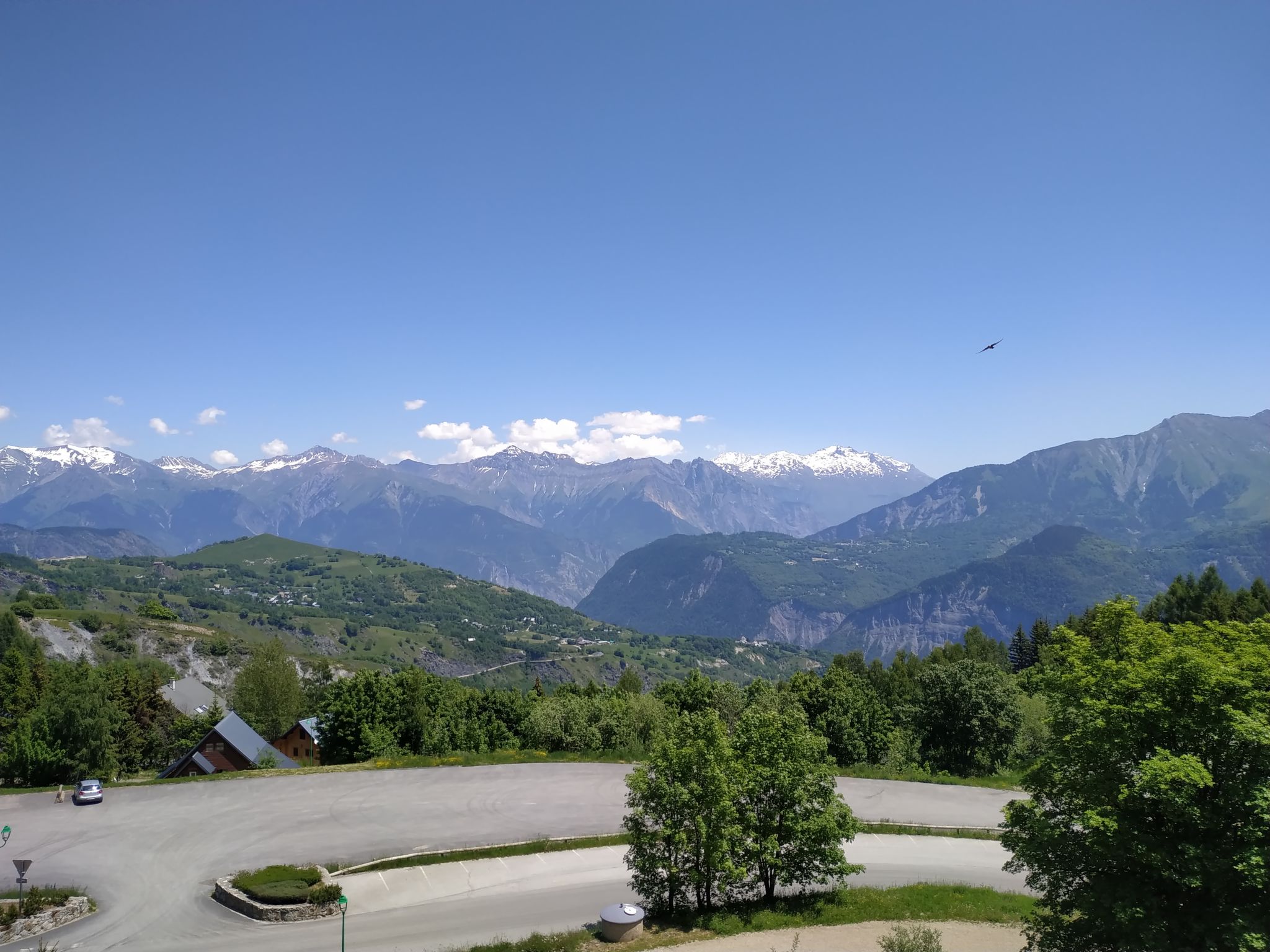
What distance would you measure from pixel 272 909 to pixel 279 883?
55.1 inches

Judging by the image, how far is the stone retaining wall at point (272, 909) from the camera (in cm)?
2767

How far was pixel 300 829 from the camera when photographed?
37000 mm

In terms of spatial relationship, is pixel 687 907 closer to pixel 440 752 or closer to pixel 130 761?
pixel 440 752

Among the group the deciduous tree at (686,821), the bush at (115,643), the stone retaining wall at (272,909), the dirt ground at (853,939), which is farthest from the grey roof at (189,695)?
the dirt ground at (853,939)

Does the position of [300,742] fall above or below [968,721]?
below

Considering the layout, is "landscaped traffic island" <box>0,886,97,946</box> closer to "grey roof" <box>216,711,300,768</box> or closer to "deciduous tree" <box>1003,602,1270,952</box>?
"deciduous tree" <box>1003,602,1270,952</box>

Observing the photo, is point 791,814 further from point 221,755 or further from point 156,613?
point 156,613

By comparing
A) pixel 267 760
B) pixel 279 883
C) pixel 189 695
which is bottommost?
pixel 189 695

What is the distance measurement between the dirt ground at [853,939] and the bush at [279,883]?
15.1m

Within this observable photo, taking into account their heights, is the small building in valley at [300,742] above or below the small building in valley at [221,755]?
below

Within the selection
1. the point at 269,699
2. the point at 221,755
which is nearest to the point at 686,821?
the point at 221,755

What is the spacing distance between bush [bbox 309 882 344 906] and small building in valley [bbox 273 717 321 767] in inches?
1866

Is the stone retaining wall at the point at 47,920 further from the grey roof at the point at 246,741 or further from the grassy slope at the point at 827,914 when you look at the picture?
the grey roof at the point at 246,741

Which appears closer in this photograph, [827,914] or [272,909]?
[827,914]
